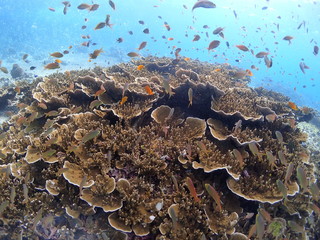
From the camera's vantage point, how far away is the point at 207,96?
5.80 meters

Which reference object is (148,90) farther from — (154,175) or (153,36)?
(153,36)

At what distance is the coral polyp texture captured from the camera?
3623mm

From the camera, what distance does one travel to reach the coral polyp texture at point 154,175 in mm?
3623

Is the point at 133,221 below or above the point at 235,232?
above

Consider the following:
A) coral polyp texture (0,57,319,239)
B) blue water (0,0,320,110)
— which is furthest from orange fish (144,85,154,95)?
blue water (0,0,320,110)

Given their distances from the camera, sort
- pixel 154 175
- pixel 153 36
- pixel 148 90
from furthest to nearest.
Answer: pixel 153 36, pixel 148 90, pixel 154 175

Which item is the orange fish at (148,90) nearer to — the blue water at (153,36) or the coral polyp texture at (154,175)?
the coral polyp texture at (154,175)

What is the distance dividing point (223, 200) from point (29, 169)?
3.96 meters

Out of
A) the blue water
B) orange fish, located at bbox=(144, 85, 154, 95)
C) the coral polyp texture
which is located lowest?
the blue water

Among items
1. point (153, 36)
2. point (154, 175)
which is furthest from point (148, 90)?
point (153, 36)

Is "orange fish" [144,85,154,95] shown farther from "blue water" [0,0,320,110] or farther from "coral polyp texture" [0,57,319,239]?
"blue water" [0,0,320,110]

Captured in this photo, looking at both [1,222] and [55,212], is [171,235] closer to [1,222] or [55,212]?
[55,212]

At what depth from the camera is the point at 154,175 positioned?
4.13 meters

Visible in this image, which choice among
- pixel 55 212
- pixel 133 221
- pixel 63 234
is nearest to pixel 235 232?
pixel 133 221
